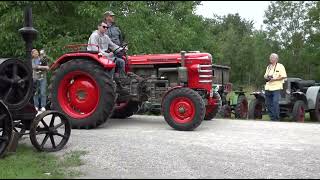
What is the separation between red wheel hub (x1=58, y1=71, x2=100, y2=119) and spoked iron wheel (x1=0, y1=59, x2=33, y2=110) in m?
2.58

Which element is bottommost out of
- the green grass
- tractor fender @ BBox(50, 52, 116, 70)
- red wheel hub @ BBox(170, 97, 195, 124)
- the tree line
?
the green grass

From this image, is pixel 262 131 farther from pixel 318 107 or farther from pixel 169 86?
pixel 318 107

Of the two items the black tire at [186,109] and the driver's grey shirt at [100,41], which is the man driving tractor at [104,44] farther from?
the black tire at [186,109]

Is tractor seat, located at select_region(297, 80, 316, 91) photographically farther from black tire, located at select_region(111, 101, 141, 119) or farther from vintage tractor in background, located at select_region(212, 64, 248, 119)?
black tire, located at select_region(111, 101, 141, 119)

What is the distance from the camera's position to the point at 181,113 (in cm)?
1027

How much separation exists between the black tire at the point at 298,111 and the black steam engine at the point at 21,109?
8.01 metres

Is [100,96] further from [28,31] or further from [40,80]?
[40,80]

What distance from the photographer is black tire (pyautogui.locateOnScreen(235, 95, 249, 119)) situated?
1693 centimetres

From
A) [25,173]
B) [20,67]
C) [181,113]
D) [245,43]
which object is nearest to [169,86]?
[181,113]

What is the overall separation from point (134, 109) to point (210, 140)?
425 cm

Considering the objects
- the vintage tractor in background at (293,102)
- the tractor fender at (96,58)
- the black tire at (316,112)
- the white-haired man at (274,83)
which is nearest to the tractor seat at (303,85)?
the vintage tractor in background at (293,102)

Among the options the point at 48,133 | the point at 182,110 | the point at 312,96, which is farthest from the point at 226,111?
the point at 48,133

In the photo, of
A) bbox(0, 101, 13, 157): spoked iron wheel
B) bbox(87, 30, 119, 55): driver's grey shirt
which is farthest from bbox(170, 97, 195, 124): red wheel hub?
bbox(0, 101, 13, 157): spoked iron wheel

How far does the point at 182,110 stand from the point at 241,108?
7.27 meters
